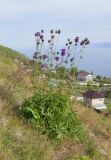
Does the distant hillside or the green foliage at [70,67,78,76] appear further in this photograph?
the distant hillside

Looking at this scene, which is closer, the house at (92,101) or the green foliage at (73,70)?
the green foliage at (73,70)

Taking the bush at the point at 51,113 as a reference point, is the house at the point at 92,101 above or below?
below

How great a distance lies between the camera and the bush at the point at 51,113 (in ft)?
20.4

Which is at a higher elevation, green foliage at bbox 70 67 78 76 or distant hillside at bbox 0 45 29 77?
green foliage at bbox 70 67 78 76

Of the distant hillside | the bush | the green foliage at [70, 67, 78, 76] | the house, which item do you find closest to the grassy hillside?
the bush

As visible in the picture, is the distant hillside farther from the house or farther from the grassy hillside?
the grassy hillside

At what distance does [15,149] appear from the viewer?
504cm

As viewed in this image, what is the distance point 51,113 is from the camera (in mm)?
6375

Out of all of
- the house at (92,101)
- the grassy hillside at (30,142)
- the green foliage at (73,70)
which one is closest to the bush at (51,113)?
the grassy hillside at (30,142)

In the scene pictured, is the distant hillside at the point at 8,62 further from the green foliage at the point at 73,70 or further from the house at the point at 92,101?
the green foliage at the point at 73,70

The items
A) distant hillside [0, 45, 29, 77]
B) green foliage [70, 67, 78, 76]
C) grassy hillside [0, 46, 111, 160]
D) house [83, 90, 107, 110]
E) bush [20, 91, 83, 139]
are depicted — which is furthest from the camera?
house [83, 90, 107, 110]

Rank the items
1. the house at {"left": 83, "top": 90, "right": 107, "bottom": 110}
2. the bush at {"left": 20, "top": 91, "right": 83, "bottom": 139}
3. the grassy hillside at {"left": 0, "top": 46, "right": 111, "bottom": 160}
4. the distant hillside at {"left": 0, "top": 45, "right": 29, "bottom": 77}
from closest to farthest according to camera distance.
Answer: the grassy hillside at {"left": 0, "top": 46, "right": 111, "bottom": 160}, the bush at {"left": 20, "top": 91, "right": 83, "bottom": 139}, the distant hillside at {"left": 0, "top": 45, "right": 29, "bottom": 77}, the house at {"left": 83, "top": 90, "right": 107, "bottom": 110}

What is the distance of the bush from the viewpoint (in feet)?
20.4

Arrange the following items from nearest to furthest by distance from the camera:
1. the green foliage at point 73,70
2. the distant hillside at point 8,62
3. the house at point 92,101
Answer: the green foliage at point 73,70 < the distant hillside at point 8,62 < the house at point 92,101
